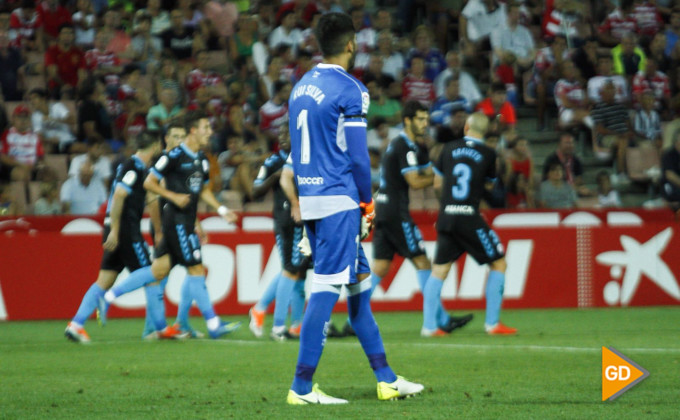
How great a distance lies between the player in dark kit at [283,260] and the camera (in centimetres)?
1089

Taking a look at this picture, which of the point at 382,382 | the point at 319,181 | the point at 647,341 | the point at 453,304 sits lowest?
the point at 453,304

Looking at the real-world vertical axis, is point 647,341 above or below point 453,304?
above

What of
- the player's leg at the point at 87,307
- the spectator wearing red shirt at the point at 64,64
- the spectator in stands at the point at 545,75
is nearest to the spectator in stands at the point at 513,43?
the spectator in stands at the point at 545,75

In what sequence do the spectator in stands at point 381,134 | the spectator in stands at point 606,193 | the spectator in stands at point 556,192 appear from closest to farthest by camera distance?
the spectator in stands at point 556,192 < the spectator in stands at point 381,134 < the spectator in stands at point 606,193

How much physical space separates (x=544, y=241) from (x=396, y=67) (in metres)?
5.08

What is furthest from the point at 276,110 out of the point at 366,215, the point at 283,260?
the point at 366,215

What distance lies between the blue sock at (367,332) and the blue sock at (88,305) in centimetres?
504

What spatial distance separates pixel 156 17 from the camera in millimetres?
18547

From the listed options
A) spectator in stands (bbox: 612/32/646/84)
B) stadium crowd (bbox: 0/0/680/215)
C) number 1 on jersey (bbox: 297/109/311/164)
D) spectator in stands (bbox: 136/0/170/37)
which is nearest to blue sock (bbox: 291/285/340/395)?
number 1 on jersey (bbox: 297/109/311/164)

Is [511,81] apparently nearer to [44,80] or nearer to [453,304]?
[453,304]

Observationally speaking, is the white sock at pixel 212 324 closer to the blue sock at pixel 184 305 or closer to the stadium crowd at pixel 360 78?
the blue sock at pixel 184 305

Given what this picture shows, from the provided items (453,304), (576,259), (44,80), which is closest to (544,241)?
(576,259)

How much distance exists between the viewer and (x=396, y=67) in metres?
18.4

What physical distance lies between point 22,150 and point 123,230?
5.63m
